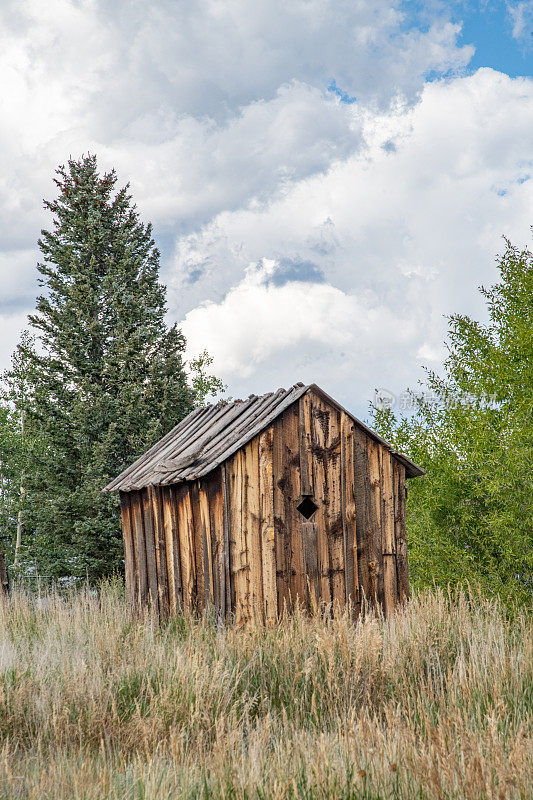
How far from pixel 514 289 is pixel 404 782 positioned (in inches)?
609

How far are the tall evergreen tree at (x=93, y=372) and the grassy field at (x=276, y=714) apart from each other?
9.02 metres

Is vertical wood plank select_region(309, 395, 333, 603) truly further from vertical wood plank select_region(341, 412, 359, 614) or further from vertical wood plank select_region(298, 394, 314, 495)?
vertical wood plank select_region(341, 412, 359, 614)

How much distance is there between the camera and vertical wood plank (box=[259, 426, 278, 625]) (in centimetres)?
919

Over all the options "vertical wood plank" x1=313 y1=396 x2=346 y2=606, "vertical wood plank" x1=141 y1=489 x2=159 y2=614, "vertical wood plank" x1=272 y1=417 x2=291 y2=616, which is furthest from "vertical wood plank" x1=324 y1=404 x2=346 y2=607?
"vertical wood plank" x1=141 y1=489 x2=159 y2=614

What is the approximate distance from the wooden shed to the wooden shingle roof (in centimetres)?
3

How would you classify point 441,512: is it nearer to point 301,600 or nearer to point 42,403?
point 301,600

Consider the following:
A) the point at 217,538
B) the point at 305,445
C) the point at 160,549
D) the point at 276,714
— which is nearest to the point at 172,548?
the point at 160,549

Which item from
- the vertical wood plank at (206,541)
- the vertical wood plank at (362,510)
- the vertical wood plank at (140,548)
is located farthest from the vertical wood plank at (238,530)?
the vertical wood plank at (140,548)

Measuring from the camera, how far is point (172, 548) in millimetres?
10531

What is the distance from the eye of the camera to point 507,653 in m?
7.30

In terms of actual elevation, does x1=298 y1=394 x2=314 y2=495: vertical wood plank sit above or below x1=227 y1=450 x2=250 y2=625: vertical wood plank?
above

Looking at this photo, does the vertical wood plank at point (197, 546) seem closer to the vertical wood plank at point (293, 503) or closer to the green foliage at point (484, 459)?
the vertical wood plank at point (293, 503)

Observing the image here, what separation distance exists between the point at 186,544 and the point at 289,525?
157 centimetres

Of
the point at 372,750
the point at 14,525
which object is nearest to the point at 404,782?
the point at 372,750
